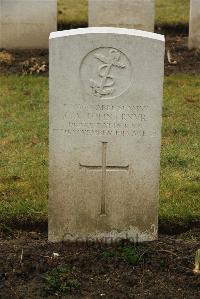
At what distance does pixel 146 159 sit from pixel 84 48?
2.80 ft

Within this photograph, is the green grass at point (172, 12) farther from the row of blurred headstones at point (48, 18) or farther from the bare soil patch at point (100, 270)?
the bare soil patch at point (100, 270)

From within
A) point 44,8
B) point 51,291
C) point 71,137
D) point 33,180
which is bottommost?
point 51,291

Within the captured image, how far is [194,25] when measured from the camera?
35.2ft

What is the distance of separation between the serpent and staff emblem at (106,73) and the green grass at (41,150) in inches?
49.3

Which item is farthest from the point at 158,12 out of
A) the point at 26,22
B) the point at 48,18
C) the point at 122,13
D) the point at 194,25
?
the point at 26,22

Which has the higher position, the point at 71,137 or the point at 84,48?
the point at 84,48

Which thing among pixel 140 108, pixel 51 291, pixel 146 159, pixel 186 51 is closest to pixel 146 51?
pixel 140 108

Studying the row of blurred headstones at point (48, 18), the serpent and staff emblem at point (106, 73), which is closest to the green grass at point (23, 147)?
the serpent and staff emblem at point (106, 73)

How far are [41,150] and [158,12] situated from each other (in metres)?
6.50

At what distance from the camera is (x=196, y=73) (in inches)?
393

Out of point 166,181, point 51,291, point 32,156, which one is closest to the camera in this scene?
point 51,291

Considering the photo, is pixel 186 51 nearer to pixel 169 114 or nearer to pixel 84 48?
pixel 169 114

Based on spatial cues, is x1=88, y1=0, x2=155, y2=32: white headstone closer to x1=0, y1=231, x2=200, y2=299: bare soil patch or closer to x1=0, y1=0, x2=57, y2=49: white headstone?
x1=0, y1=0, x2=57, y2=49: white headstone

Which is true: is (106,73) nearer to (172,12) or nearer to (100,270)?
(100,270)
